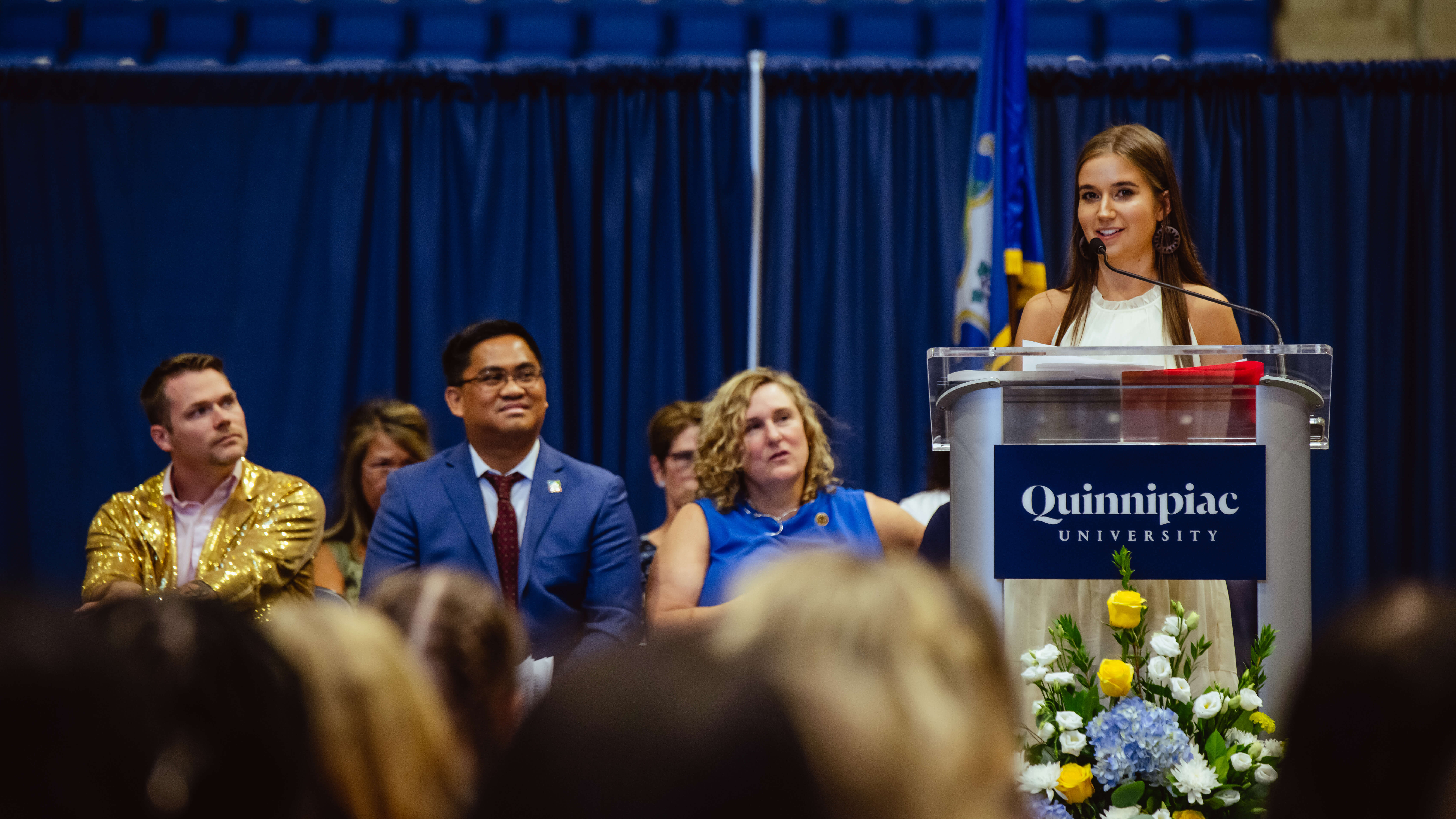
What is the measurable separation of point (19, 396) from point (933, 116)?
368 centimetres

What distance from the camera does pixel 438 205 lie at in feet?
15.7

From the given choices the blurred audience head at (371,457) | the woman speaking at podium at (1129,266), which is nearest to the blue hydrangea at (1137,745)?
the woman speaking at podium at (1129,266)

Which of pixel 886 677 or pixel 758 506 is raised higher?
pixel 886 677

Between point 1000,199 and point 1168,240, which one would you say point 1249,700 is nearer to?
point 1168,240

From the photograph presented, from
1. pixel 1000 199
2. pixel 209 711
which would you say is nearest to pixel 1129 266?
pixel 1000 199

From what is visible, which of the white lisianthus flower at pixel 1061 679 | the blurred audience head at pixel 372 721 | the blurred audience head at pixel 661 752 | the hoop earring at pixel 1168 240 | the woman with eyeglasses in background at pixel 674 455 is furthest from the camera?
the woman with eyeglasses in background at pixel 674 455

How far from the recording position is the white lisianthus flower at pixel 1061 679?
64.3 inches

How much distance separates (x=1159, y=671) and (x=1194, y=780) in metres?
0.15

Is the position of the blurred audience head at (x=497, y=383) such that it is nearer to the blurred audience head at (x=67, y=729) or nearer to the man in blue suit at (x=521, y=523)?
the man in blue suit at (x=521, y=523)

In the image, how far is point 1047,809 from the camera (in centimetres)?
155

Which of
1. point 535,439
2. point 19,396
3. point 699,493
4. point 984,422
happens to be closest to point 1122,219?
point 984,422

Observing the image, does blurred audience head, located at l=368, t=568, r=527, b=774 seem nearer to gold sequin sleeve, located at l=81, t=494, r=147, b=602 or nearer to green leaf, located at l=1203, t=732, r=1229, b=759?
green leaf, located at l=1203, t=732, r=1229, b=759

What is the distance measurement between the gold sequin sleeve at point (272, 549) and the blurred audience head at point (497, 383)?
48 cm

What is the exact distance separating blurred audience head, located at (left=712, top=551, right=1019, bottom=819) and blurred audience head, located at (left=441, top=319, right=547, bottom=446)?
2.64m
